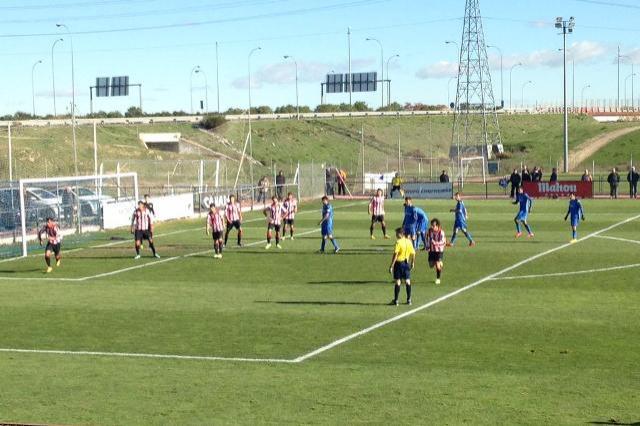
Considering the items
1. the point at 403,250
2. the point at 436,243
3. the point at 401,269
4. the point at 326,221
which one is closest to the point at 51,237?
the point at 326,221

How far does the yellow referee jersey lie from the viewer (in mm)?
24906

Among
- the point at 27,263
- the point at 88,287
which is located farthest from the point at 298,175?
the point at 88,287

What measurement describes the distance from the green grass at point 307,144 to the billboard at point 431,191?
822 inches

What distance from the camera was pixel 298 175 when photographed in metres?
66.6

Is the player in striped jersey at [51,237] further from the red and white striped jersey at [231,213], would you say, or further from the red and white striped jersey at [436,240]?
the red and white striped jersey at [436,240]

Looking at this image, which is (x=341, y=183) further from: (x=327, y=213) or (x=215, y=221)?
(x=215, y=221)

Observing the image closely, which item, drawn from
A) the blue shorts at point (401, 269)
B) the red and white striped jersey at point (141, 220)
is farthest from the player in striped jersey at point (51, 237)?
the blue shorts at point (401, 269)

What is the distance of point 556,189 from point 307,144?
71450 mm

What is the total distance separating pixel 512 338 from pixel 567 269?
11832mm

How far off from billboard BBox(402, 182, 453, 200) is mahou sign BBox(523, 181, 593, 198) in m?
5.26

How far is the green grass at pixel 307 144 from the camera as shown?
96.6 m

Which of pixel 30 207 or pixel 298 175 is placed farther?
pixel 298 175

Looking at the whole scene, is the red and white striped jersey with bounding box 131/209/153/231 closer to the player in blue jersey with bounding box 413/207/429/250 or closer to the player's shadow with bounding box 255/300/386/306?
the player in blue jersey with bounding box 413/207/429/250

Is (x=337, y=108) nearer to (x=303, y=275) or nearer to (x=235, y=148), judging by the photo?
(x=235, y=148)
